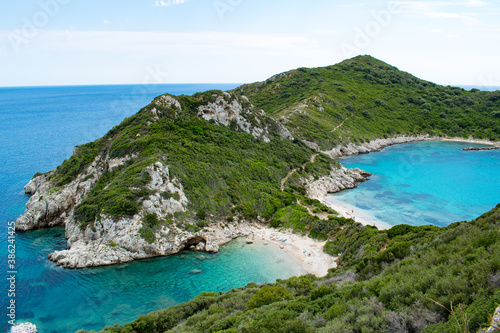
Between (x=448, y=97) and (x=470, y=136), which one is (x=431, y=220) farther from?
(x=448, y=97)

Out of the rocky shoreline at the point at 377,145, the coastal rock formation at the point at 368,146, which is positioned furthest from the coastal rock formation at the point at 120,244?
the coastal rock formation at the point at 368,146

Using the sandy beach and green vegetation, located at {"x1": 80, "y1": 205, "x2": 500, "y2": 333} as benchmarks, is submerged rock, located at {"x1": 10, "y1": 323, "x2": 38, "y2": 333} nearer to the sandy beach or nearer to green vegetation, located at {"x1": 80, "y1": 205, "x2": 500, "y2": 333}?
green vegetation, located at {"x1": 80, "y1": 205, "x2": 500, "y2": 333}

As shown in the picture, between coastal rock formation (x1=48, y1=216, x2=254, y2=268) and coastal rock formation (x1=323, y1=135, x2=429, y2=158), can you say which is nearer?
coastal rock formation (x1=48, y1=216, x2=254, y2=268)

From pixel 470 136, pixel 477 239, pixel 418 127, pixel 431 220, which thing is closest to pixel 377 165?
pixel 431 220

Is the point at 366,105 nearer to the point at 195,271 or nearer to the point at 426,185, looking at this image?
the point at 426,185

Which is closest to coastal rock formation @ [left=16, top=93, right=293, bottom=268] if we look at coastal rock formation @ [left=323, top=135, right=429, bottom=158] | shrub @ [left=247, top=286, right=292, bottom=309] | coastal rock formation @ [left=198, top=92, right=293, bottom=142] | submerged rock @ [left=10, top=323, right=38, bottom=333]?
submerged rock @ [left=10, top=323, right=38, bottom=333]

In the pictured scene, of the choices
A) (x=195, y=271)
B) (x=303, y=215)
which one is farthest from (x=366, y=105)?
(x=195, y=271)

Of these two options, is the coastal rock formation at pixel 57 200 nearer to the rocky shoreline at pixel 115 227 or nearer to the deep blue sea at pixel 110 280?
the rocky shoreline at pixel 115 227
